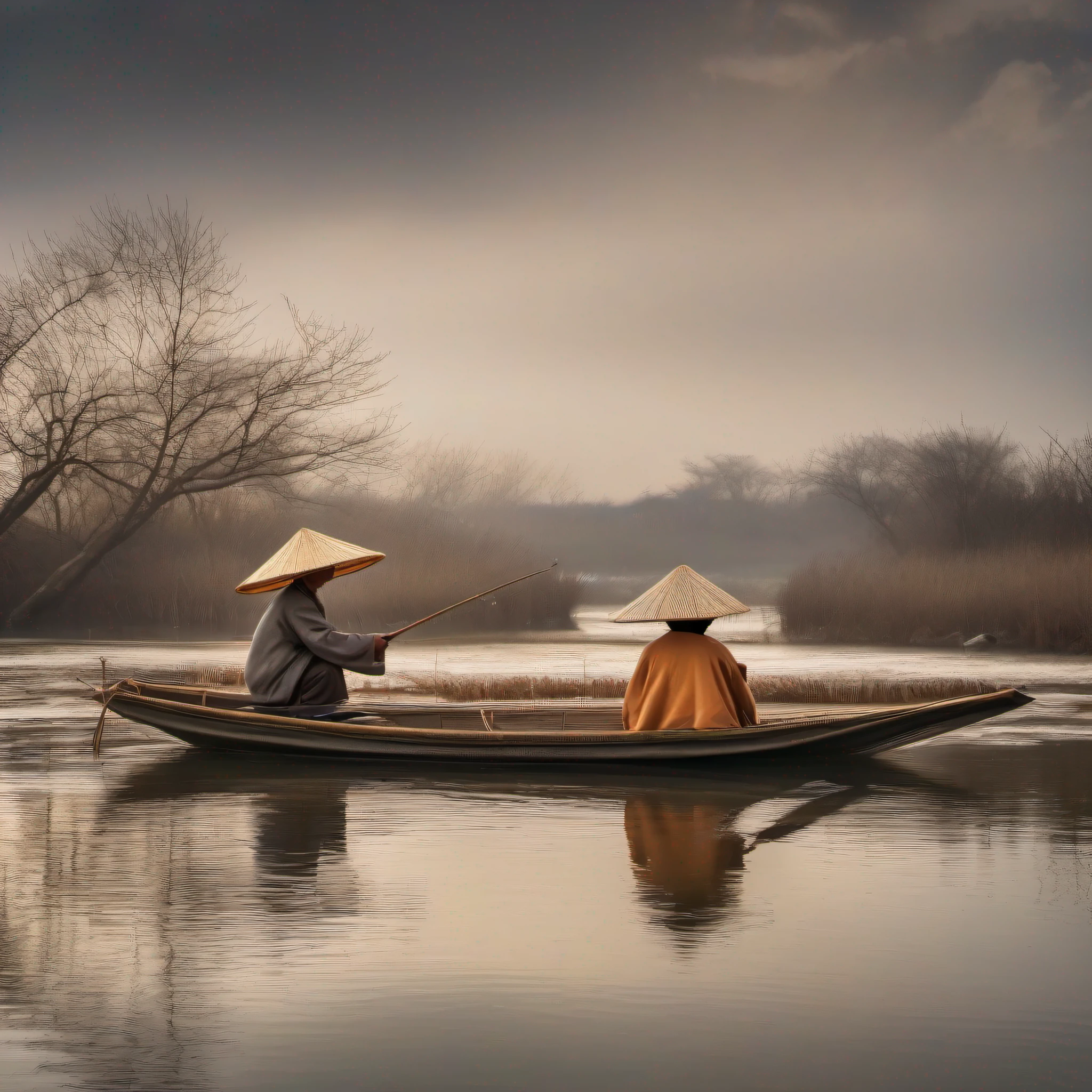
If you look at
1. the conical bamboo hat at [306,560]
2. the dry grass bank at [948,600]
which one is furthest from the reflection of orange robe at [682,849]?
the dry grass bank at [948,600]

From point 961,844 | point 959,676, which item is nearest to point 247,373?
point 959,676

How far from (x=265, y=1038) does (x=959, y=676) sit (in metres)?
11.7

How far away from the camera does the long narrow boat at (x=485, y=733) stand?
686 centimetres

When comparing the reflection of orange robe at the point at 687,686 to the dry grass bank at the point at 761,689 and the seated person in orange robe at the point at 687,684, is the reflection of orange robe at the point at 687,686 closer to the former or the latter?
the seated person in orange robe at the point at 687,684

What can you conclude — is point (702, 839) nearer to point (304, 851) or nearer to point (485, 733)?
point (304, 851)

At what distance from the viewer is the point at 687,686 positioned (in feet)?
22.9

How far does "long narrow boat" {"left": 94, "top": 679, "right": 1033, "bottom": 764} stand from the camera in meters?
6.86

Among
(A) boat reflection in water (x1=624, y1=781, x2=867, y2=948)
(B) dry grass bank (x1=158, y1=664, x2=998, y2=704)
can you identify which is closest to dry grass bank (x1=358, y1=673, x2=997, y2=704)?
(B) dry grass bank (x1=158, y1=664, x2=998, y2=704)

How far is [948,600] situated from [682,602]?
41.8 feet

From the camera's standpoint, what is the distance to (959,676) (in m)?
13.7

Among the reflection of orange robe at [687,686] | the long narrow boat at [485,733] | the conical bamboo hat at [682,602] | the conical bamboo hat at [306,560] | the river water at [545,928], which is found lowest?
the river water at [545,928]

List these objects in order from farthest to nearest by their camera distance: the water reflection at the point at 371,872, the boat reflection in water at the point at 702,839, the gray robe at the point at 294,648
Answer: the gray robe at the point at 294,648
the boat reflection in water at the point at 702,839
the water reflection at the point at 371,872

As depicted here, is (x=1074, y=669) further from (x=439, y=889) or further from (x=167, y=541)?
(x=167, y=541)

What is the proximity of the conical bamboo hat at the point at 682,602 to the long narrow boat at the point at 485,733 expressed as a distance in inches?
23.2
